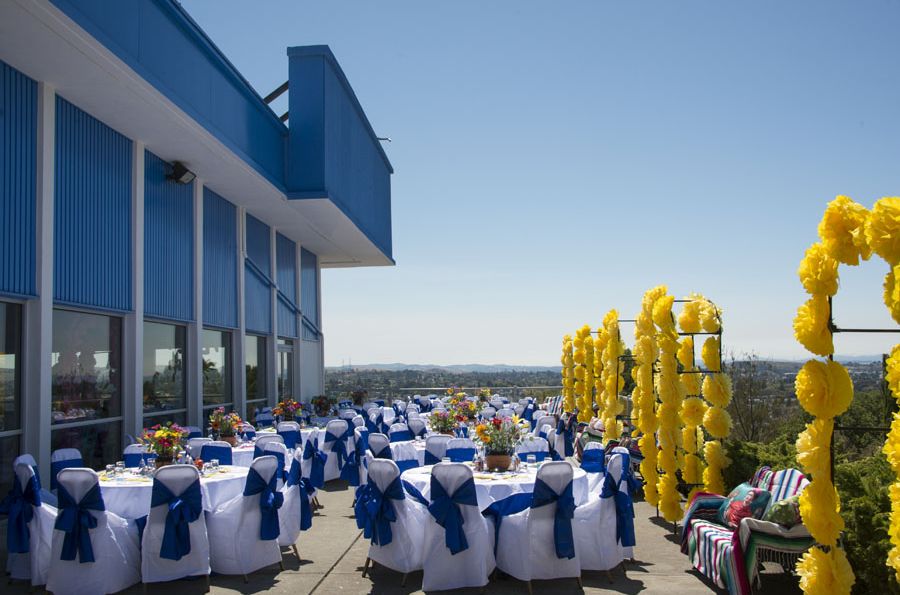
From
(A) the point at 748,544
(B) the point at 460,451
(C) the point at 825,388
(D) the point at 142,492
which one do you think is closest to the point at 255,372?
(B) the point at 460,451

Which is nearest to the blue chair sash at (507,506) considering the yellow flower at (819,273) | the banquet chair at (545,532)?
the banquet chair at (545,532)

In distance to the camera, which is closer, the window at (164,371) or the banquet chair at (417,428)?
the window at (164,371)

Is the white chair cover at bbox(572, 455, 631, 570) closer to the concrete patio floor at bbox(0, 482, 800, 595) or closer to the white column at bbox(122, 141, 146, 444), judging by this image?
the concrete patio floor at bbox(0, 482, 800, 595)

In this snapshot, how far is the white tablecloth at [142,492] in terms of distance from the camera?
7.05 m

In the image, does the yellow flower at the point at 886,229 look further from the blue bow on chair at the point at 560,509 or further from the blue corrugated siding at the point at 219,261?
the blue corrugated siding at the point at 219,261

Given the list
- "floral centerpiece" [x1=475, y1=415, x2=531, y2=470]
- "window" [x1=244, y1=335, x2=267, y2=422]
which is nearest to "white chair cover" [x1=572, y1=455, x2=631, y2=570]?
"floral centerpiece" [x1=475, y1=415, x2=531, y2=470]

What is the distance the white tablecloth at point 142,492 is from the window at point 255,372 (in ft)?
30.8

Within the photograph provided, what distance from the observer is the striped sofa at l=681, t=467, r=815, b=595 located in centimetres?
578

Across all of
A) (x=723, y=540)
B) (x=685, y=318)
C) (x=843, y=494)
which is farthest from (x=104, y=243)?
(x=843, y=494)

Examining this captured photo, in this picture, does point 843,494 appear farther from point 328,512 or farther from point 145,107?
point 145,107

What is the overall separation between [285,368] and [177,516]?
1384 centimetres

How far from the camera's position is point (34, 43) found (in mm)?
8164

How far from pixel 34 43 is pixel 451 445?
6062mm

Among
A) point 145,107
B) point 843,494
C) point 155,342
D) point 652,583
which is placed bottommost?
point 652,583
